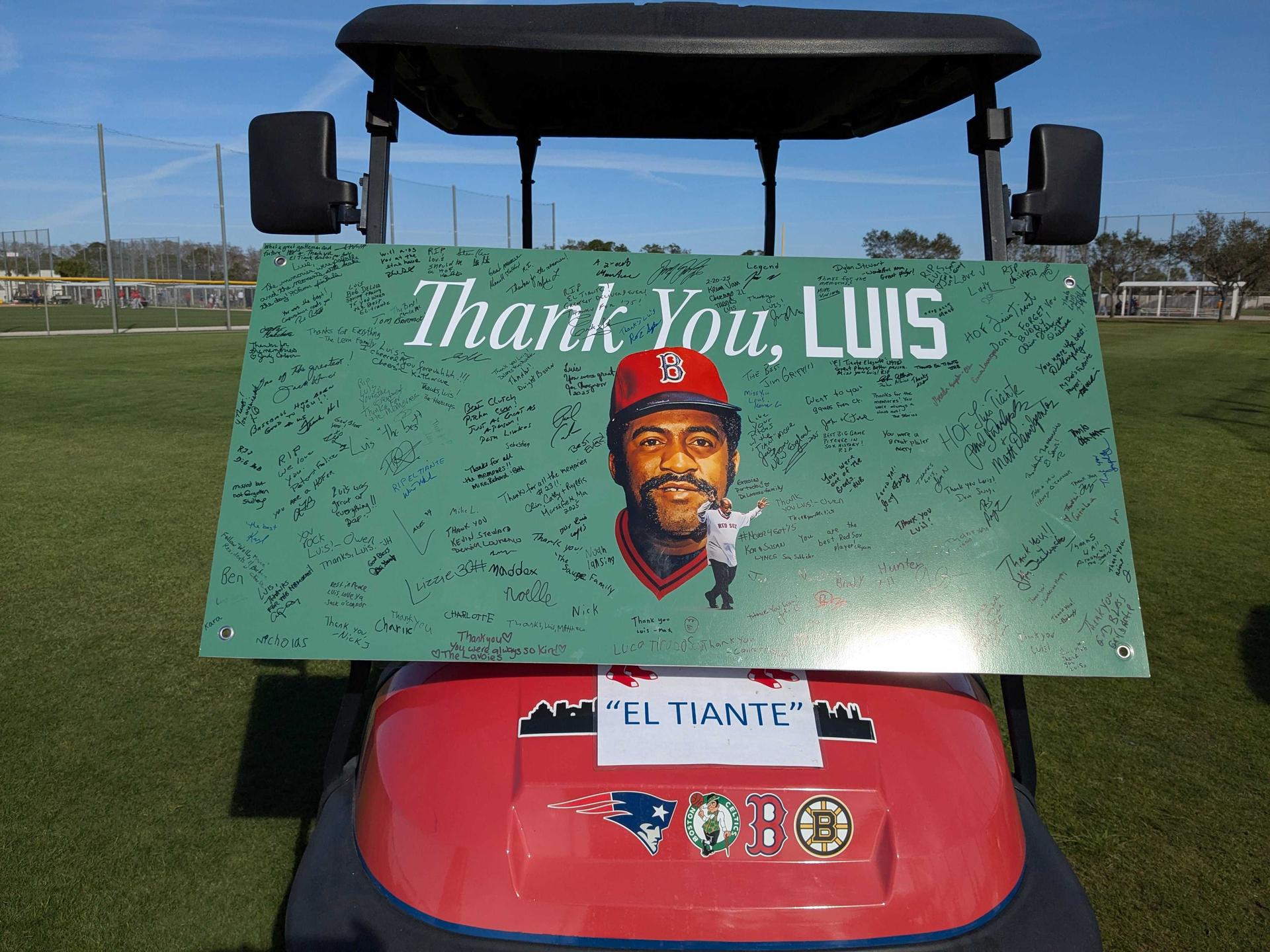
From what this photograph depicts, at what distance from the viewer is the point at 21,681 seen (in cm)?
380

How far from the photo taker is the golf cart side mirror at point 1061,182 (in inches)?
81.5

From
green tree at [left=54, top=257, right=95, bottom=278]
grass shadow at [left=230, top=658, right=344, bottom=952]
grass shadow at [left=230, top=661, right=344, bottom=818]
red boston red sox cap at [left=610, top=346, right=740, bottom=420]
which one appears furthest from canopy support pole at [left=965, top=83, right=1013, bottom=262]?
green tree at [left=54, top=257, right=95, bottom=278]

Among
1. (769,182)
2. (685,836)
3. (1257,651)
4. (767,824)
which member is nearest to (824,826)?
(767,824)

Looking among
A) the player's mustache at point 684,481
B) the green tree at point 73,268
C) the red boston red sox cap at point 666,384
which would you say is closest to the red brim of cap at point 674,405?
the red boston red sox cap at point 666,384

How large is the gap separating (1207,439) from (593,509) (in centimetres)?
1008

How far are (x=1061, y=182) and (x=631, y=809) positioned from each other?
60.3 inches

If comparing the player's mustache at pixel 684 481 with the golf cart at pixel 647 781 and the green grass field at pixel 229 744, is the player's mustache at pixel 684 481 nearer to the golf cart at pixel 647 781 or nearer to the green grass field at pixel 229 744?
the golf cart at pixel 647 781

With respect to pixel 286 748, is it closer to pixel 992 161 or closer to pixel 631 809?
pixel 631 809

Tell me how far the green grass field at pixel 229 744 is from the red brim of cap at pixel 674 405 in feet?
5.26

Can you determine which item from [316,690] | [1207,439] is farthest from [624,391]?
[1207,439]

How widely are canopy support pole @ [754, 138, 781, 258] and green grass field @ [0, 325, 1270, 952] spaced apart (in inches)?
77.4

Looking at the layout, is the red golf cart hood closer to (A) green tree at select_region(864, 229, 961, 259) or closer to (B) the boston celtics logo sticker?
(B) the boston celtics logo sticker

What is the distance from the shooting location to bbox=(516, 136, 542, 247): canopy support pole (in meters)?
3.15

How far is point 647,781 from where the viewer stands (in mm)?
1511
